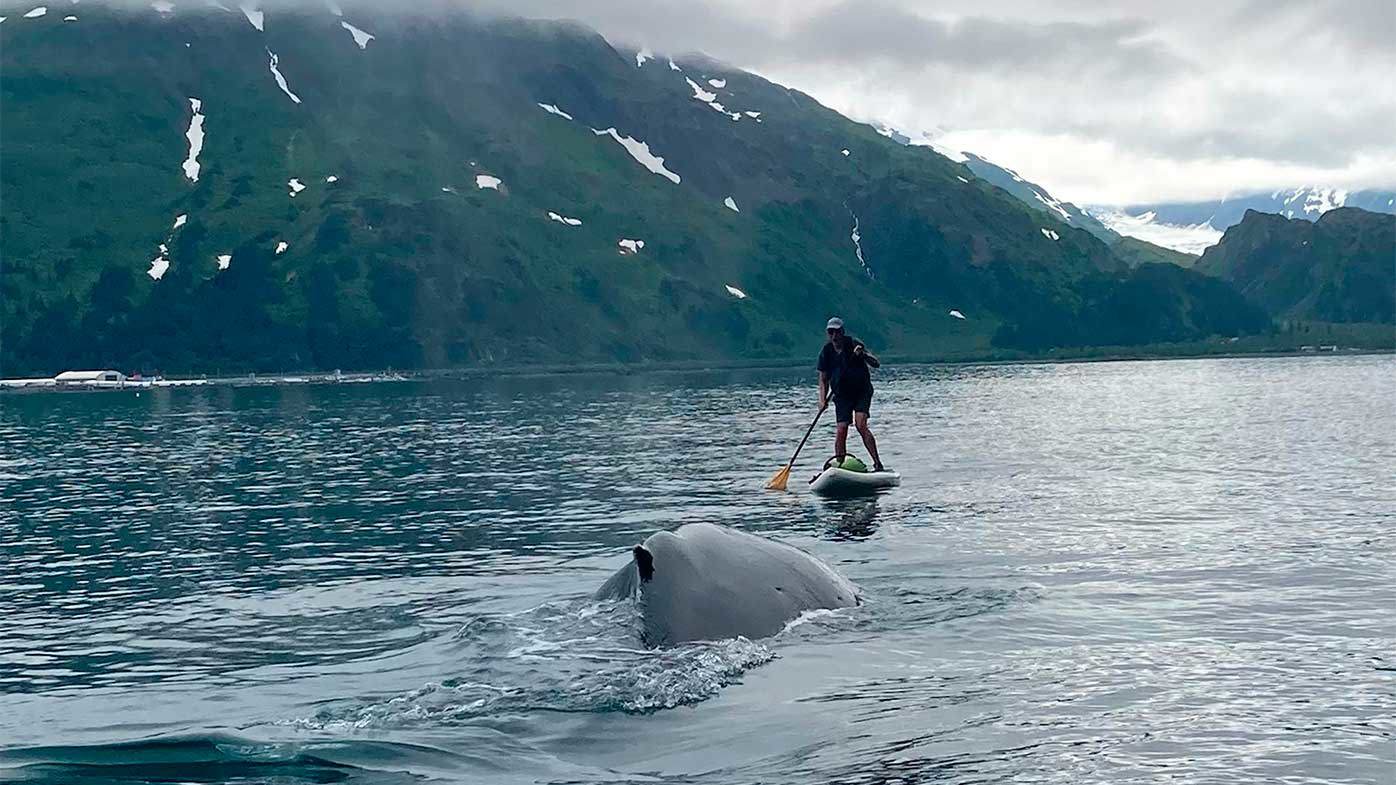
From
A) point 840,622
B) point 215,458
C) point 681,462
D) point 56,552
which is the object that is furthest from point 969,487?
point 215,458

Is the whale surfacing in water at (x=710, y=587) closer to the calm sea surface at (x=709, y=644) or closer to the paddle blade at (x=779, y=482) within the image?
the calm sea surface at (x=709, y=644)

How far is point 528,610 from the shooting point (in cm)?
1925

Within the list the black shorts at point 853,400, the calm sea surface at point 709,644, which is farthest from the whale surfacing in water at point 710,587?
the black shorts at point 853,400

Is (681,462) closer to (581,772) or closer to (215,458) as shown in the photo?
(215,458)

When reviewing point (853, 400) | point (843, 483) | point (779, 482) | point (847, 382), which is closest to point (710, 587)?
point (843, 483)

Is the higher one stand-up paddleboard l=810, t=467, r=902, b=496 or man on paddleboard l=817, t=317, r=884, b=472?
man on paddleboard l=817, t=317, r=884, b=472

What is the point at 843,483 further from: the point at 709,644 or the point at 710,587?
the point at 709,644

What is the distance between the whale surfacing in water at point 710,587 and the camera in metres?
16.2

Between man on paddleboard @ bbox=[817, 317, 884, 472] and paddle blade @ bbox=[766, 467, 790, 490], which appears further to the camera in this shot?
paddle blade @ bbox=[766, 467, 790, 490]

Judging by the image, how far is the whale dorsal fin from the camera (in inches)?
637

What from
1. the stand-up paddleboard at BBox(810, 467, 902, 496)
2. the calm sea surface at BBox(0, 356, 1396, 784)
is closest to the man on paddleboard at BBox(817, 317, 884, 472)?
the stand-up paddleboard at BBox(810, 467, 902, 496)

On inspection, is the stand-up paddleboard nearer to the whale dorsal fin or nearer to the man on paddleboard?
the man on paddleboard

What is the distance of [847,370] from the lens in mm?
35188

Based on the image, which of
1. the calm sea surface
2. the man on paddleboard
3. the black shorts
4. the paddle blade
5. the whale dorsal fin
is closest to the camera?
the calm sea surface
